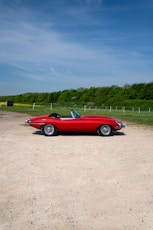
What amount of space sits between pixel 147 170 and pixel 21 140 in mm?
5375

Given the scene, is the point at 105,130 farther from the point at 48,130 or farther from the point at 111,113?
the point at 111,113

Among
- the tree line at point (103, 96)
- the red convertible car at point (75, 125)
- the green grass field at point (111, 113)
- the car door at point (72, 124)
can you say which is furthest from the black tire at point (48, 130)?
the tree line at point (103, 96)

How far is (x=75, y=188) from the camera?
4832mm

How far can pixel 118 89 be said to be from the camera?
70.4 m

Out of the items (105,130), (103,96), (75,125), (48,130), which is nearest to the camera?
(75,125)

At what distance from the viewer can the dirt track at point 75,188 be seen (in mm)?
3629

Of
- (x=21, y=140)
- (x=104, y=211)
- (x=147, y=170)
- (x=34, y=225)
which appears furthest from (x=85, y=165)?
(x=21, y=140)

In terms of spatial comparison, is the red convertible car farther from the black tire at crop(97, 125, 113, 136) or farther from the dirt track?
the dirt track

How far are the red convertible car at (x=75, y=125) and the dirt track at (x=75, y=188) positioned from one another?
261 centimetres

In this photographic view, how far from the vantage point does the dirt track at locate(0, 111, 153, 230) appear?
3.63 metres

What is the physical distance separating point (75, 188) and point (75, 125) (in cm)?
630

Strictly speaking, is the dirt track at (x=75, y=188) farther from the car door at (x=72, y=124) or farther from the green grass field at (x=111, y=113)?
the green grass field at (x=111, y=113)

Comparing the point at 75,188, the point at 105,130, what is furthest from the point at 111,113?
the point at 75,188

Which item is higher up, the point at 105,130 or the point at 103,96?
the point at 103,96
